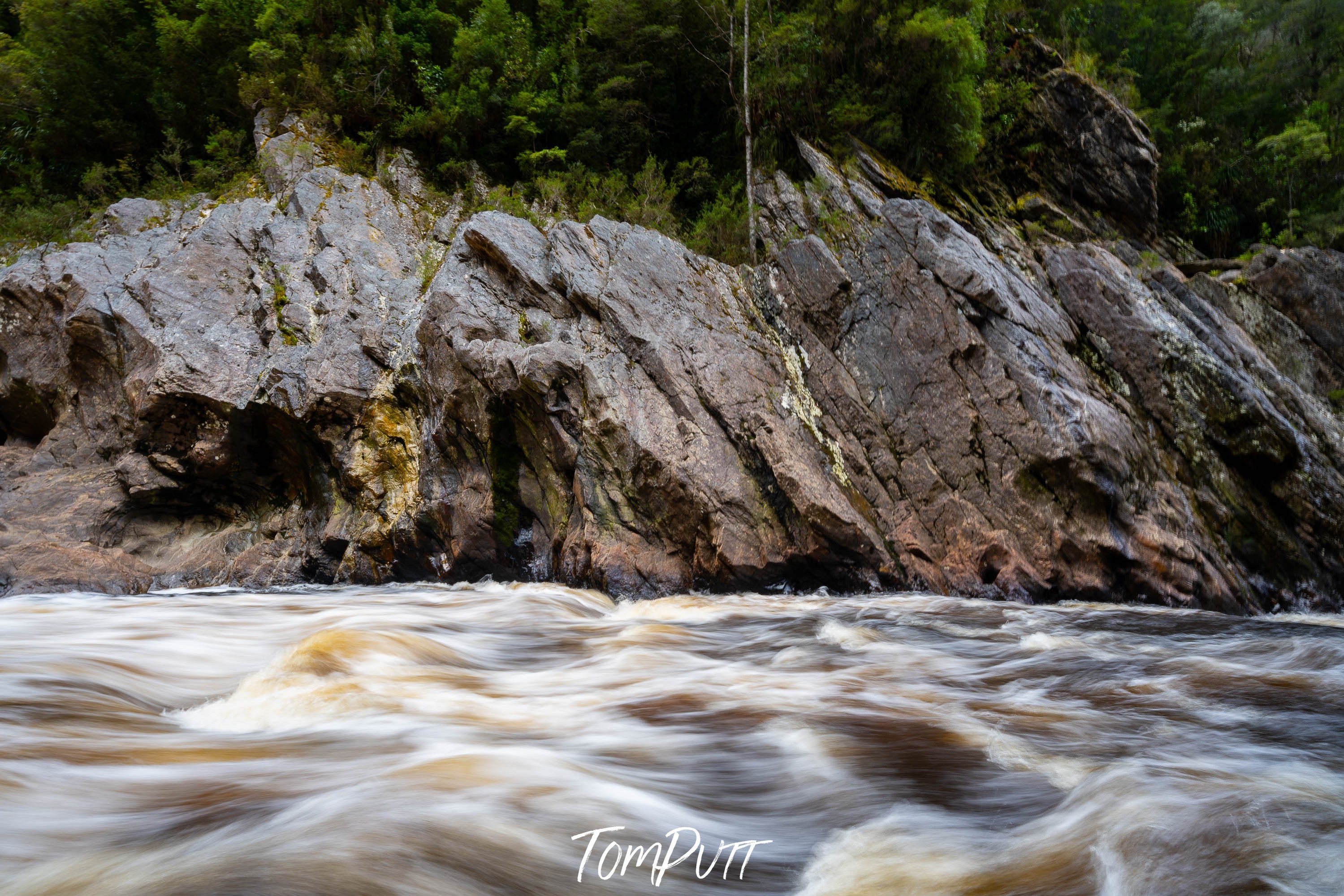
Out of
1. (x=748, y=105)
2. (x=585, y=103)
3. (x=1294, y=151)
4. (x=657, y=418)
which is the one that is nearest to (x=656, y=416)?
(x=657, y=418)

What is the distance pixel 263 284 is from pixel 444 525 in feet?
18.2

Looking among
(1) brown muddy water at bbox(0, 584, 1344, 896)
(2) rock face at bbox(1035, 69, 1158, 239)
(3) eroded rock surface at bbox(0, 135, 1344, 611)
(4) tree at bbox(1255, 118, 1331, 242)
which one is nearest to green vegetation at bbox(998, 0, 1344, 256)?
(4) tree at bbox(1255, 118, 1331, 242)

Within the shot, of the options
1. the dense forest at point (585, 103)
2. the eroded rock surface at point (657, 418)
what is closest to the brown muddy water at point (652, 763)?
the eroded rock surface at point (657, 418)

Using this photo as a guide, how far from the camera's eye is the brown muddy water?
168 centimetres

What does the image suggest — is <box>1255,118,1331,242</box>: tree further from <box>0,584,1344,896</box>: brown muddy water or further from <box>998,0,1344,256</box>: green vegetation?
<box>0,584,1344,896</box>: brown muddy water

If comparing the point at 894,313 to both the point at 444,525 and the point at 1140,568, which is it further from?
the point at 444,525

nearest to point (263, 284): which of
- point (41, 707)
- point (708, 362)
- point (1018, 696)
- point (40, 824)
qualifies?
point (708, 362)

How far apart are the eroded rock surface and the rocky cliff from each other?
42 millimetres

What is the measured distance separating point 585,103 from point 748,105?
12.1 feet

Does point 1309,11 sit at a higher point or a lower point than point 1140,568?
higher

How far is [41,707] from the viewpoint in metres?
2.67

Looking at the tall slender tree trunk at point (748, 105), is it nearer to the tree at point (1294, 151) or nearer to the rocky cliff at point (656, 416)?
the rocky cliff at point (656, 416)

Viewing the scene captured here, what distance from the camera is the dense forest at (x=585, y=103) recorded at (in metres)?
12.5

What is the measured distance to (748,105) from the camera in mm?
12469
